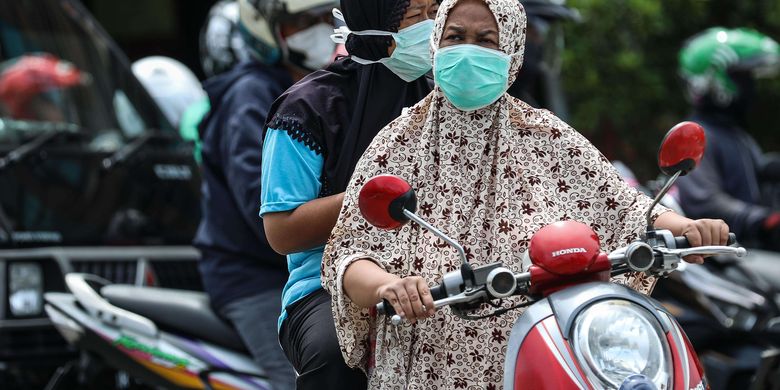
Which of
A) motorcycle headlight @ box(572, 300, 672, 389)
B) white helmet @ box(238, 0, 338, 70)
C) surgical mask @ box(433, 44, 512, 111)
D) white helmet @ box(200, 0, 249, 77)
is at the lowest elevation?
white helmet @ box(200, 0, 249, 77)

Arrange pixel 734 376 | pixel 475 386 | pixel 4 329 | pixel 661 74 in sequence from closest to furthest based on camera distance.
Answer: pixel 475 386
pixel 4 329
pixel 734 376
pixel 661 74

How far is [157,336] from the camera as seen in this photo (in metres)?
4.28

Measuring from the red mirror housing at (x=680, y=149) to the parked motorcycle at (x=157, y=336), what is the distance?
5.94 feet

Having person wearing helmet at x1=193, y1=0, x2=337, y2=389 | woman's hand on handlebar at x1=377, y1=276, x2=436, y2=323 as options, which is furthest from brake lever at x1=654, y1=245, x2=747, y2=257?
person wearing helmet at x1=193, y1=0, x2=337, y2=389

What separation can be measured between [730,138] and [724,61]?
18.7 inches

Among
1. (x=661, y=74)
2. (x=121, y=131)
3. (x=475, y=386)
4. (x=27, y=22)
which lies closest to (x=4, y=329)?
(x=121, y=131)

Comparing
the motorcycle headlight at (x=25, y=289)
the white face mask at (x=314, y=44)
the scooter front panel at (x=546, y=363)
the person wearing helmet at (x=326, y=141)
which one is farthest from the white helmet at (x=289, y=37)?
the scooter front panel at (x=546, y=363)

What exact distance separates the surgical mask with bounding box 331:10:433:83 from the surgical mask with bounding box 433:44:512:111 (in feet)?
1.34

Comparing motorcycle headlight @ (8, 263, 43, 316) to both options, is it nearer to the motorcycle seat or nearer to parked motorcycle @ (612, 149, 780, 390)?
the motorcycle seat

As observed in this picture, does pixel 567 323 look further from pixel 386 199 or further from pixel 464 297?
pixel 386 199

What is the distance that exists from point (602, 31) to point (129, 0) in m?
4.89

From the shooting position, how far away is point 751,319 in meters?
5.40

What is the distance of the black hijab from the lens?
3.13m

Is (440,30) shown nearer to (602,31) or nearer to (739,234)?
(739,234)
